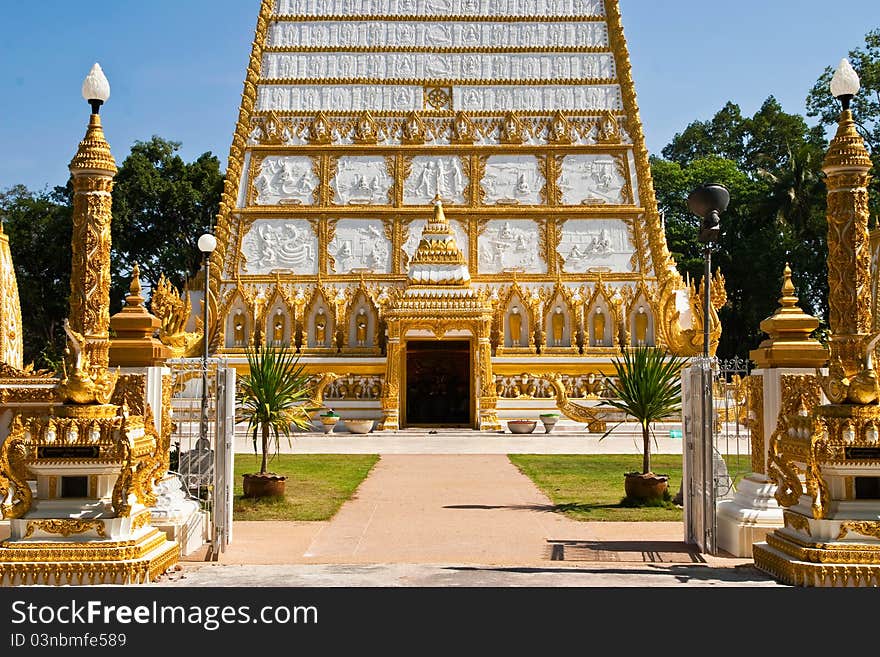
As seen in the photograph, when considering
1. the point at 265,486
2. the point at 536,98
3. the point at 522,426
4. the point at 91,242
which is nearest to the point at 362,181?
the point at 536,98

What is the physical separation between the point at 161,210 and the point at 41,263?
5.84 m

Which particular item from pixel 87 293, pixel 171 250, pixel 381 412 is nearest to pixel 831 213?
pixel 87 293

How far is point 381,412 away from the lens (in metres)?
26.7

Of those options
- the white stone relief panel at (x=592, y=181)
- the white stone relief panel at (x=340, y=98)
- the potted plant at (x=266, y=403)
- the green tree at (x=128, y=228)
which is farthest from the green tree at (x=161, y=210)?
the potted plant at (x=266, y=403)

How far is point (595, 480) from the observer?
14.8 m

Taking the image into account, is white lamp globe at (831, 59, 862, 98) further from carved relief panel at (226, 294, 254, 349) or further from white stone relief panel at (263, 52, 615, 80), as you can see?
white stone relief panel at (263, 52, 615, 80)

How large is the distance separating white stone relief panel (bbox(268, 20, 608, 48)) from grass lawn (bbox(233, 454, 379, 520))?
57.5ft

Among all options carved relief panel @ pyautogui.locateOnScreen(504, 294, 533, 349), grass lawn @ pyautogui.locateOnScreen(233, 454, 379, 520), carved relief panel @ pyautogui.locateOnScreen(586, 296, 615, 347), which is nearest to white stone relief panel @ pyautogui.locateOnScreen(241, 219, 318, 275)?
carved relief panel @ pyautogui.locateOnScreen(504, 294, 533, 349)

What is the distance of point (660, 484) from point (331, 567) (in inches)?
222

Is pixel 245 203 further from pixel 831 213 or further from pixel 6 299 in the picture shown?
pixel 831 213

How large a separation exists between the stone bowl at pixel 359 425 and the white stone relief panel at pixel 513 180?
948 cm

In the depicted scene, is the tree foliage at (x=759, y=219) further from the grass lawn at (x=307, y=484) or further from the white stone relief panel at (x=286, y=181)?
the grass lawn at (x=307, y=484)

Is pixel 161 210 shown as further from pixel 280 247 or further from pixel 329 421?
pixel 329 421

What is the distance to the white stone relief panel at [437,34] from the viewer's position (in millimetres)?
31812
